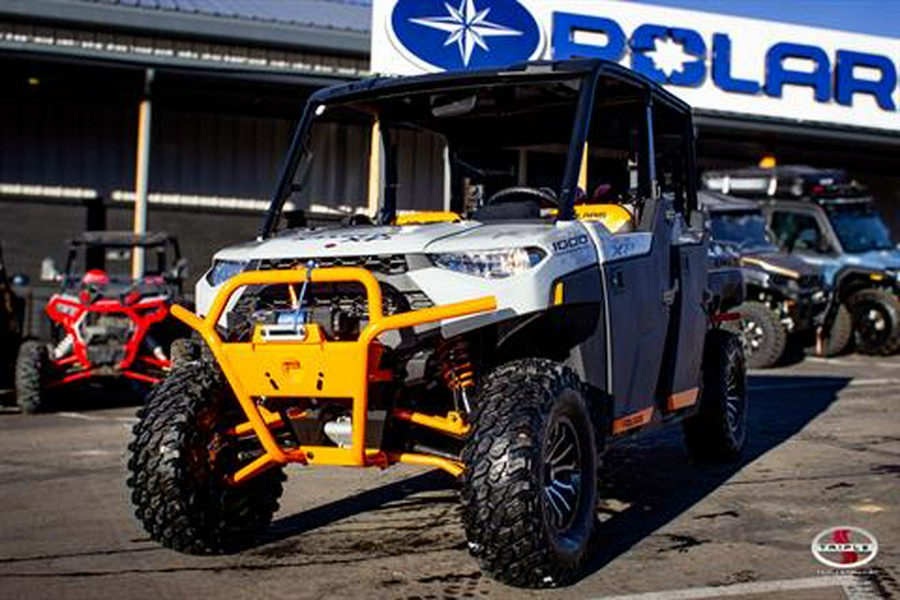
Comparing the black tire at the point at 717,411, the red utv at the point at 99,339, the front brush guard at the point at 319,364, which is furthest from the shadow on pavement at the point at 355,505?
the red utv at the point at 99,339

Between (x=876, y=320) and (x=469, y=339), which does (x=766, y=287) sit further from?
(x=469, y=339)

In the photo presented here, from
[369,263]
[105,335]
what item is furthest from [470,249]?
[105,335]

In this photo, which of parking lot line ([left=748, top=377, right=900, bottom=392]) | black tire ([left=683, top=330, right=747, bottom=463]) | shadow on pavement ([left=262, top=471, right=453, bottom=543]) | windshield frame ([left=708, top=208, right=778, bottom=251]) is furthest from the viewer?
windshield frame ([left=708, top=208, right=778, bottom=251])

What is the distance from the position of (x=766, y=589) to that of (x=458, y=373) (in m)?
1.50

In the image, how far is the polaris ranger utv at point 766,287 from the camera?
13844 millimetres

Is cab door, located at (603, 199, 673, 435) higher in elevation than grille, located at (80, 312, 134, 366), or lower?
higher

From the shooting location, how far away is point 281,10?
64.3 ft

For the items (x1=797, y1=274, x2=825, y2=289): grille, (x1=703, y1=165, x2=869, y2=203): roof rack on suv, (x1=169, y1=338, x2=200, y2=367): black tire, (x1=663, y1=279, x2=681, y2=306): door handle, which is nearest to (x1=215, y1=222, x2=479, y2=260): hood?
(x1=169, y1=338, x2=200, y2=367): black tire

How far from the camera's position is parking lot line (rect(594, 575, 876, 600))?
437cm

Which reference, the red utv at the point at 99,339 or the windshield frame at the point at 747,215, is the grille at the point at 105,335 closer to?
the red utv at the point at 99,339

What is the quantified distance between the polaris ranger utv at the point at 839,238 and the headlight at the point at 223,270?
445 inches

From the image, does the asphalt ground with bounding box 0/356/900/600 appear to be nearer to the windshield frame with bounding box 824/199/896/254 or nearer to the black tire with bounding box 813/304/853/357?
the black tire with bounding box 813/304/853/357

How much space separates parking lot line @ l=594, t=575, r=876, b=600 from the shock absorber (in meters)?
0.98
